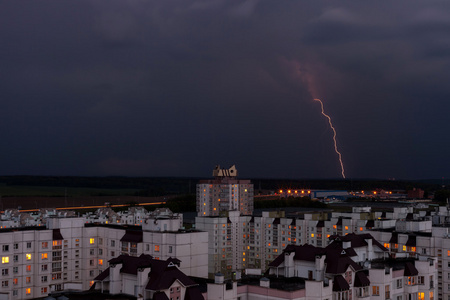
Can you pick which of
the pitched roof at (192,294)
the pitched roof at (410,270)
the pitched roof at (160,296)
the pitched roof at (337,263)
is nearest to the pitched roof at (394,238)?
the pitched roof at (410,270)

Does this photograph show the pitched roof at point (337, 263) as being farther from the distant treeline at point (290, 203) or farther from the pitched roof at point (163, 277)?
the distant treeline at point (290, 203)

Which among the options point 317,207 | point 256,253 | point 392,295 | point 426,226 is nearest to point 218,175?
point 317,207

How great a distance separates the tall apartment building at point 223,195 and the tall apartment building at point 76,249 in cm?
8532

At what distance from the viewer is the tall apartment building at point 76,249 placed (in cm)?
5466

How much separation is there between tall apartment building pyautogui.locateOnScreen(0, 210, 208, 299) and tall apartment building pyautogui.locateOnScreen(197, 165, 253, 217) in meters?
85.3

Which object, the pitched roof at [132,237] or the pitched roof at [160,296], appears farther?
the pitched roof at [132,237]

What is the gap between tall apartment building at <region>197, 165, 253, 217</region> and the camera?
486 feet

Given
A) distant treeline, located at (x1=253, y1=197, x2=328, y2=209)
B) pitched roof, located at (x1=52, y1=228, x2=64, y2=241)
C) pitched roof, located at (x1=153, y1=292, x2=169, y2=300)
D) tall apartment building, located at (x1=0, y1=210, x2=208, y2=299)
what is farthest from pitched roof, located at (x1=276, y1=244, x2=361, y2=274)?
distant treeline, located at (x1=253, y1=197, x2=328, y2=209)

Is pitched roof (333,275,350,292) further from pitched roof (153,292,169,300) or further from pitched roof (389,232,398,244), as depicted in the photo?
pitched roof (389,232,398,244)

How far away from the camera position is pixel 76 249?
202 feet

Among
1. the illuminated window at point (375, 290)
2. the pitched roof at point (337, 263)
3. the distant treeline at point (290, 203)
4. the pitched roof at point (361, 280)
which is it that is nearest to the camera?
the pitched roof at point (337, 263)

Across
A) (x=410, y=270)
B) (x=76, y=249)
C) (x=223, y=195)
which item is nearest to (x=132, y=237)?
(x=76, y=249)

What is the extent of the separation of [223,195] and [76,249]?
88.7m

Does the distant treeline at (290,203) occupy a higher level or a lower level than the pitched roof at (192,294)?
lower
